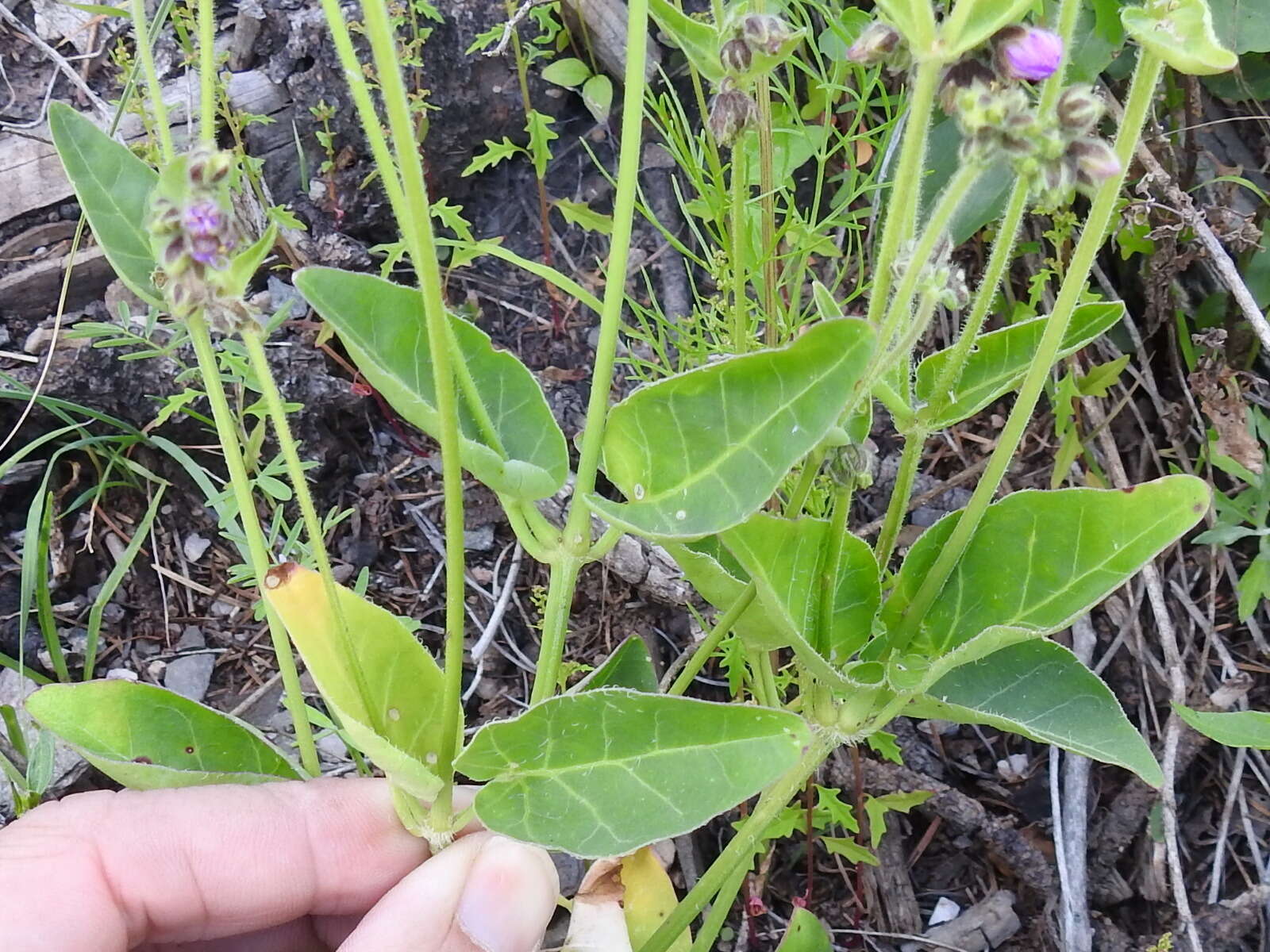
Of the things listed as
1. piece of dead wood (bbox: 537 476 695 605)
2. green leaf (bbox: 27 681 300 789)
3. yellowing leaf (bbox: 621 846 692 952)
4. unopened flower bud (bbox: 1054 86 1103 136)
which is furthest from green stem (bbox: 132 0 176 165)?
yellowing leaf (bbox: 621 846 692 952)

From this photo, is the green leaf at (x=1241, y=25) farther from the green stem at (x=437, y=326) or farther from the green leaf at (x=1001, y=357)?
the green stem at (x=437, y=326)

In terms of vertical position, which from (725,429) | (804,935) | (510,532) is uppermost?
(725,429)

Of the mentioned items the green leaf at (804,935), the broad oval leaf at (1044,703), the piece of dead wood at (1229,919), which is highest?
the broad oval leaf at (1044,703)

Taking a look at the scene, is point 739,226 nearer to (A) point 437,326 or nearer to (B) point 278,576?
(A) point 437,326

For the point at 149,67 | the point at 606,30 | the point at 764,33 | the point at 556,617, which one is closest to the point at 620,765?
the point at 556,617

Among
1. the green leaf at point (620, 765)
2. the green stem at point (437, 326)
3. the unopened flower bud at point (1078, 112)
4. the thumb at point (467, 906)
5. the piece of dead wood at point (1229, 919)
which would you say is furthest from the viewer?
the piece of dead wood at point (1229, 919)

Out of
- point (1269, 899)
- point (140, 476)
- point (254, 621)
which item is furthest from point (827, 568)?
point (140, 476)

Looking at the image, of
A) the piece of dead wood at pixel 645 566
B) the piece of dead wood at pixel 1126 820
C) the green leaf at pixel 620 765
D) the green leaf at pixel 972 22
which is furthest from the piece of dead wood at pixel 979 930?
the green leaf at pixel 972 22
